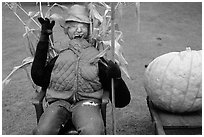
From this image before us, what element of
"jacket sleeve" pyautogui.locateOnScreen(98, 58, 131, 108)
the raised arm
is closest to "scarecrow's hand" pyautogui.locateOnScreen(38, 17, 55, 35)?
the raised arm

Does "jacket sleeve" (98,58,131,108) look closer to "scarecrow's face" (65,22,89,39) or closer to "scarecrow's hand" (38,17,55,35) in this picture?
"scarecrow's face" (65,22,89,39)

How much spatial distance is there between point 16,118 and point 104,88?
1.17 m

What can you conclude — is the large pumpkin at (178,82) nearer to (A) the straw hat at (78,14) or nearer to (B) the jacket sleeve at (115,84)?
(B) the jacket sleeve at (115,84)

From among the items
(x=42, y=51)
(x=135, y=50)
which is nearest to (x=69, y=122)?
(x=42, y=51)

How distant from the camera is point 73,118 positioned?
2375mm

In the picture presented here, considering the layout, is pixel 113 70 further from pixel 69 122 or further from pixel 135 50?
pixel 135 50

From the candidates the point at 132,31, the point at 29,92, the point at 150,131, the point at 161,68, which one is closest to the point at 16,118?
the point at 29,92

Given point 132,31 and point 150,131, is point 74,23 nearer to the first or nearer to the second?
point 150,131

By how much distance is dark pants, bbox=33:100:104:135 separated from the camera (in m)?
2.28

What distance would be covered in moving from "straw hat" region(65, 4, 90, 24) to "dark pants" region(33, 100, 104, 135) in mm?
552

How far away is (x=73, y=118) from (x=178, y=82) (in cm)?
81

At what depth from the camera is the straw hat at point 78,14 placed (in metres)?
2.55

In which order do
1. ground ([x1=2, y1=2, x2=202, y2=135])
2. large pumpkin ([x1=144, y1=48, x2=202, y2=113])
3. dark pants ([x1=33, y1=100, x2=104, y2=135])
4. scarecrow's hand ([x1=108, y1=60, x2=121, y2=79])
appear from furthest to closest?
1. ground ([x1=2, y1=2, x2=202, y2=135])
2. large pumpkin ([x1=144, y1=48, x2=202, y2=113])
3. scarecrow's hand ([x1=108, y1=60, x2=121, y2=79])
4. dark pants ([x1=33, y1=100, x2=104, y2=135])

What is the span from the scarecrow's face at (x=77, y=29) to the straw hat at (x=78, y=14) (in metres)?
0.03
